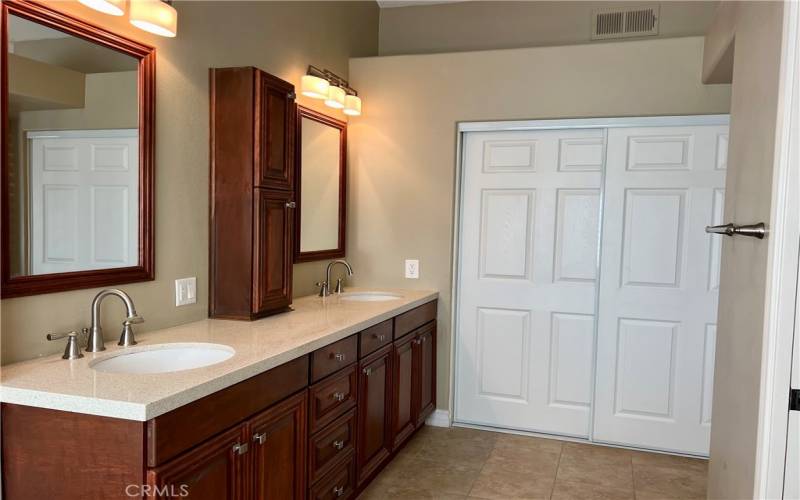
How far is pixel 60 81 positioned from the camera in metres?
1.91

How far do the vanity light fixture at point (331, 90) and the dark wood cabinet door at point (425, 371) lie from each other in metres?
1.45

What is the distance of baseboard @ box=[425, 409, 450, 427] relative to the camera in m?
3.84

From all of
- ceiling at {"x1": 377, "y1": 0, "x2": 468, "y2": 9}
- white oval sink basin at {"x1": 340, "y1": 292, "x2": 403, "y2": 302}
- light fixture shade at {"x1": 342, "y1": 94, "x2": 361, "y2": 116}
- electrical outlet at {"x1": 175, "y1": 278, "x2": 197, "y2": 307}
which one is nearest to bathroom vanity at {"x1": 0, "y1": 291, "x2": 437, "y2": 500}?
electrical outlet at {"x1": 175, "y1": 278, "x2": 197, "y2": 307}

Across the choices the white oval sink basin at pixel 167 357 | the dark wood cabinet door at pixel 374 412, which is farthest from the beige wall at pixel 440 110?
the white oval sink basin at pixel 167 357

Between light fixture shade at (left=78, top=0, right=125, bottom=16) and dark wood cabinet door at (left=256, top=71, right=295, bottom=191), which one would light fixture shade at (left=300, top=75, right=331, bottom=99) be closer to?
dark wood cabinet door at (left=256, top=71, right=295, bottom=191)

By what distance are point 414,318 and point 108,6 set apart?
2.18 metres

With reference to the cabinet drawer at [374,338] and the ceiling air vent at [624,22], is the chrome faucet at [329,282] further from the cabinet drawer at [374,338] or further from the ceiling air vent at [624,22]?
the ceiling air vent at [624,22]

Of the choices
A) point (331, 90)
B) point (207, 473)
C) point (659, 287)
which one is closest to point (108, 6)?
point (207, 473)

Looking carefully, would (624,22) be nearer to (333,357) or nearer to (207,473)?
(333,357)

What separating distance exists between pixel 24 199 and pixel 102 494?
91 centimetres

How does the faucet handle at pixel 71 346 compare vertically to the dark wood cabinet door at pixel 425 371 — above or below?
above

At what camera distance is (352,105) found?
12.0 ft

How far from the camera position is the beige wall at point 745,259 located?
1699 mm

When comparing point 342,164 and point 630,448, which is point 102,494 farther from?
point 630,448
